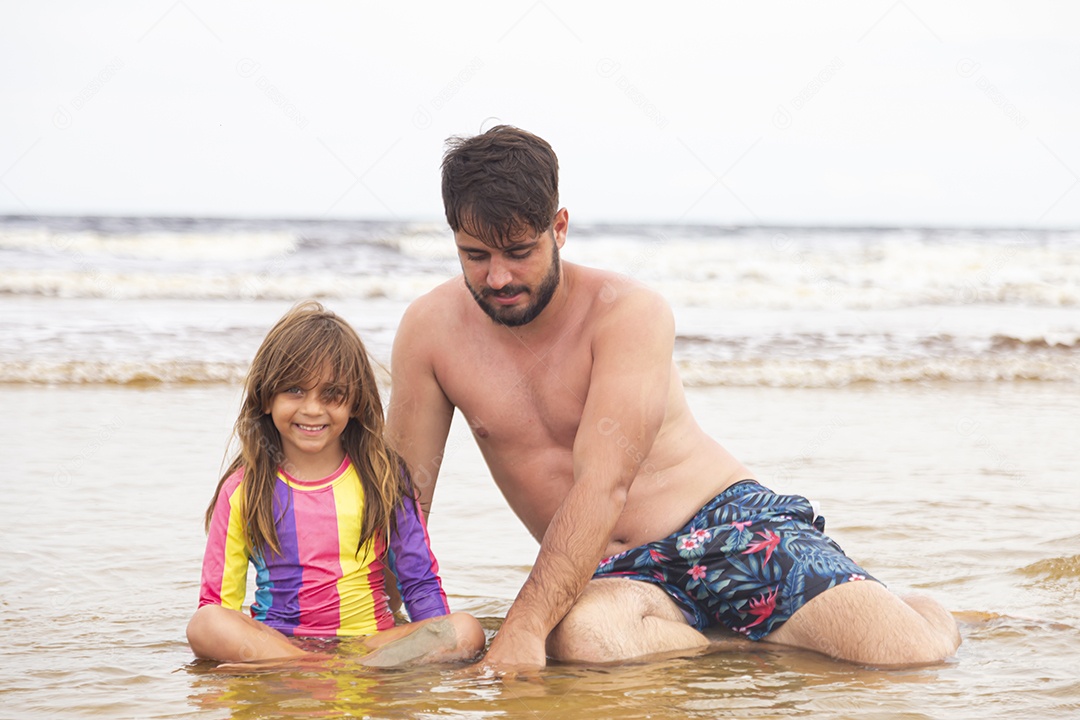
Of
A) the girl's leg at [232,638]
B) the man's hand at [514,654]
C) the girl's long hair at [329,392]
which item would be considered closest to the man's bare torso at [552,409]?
the girl's long hair at [329,392]

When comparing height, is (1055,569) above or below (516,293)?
below

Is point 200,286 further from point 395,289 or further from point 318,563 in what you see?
point 318,563

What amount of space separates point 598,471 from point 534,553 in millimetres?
1657

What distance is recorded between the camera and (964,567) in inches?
172

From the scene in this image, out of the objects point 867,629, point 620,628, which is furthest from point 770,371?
point 620,628

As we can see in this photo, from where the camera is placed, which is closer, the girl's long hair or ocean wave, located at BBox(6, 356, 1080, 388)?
the girl's long hair

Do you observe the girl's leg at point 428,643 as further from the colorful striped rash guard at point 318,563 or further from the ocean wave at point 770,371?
the ocean wave at point 770,371

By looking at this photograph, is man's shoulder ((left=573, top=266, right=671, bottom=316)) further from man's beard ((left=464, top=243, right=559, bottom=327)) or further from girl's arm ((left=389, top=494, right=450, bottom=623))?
girl's arm ((left=389, top=494, right=450, bottom=623))

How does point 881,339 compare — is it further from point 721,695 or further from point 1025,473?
point 721,695

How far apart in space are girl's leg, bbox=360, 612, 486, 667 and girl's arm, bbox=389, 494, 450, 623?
0.08 m

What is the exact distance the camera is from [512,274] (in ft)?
10.2

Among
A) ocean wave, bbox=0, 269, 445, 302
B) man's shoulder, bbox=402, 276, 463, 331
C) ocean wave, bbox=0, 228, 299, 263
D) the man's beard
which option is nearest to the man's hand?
the man's beard

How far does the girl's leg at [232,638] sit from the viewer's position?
120 inches

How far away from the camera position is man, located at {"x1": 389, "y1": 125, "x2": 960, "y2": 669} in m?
3.05
